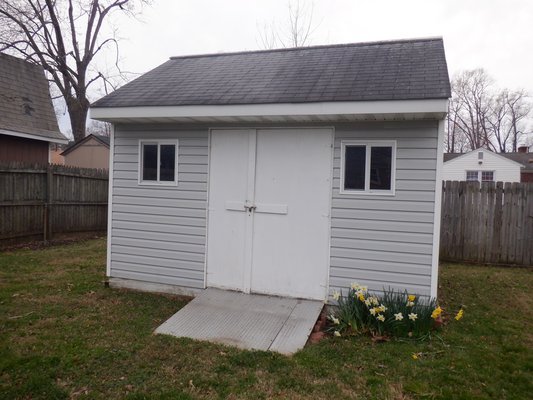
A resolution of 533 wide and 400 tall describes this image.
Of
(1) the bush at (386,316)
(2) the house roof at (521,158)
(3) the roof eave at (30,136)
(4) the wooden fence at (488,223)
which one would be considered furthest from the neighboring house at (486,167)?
(1) the bush at (386,316)

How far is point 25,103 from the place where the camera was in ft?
42.4

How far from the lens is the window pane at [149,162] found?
19.6ft

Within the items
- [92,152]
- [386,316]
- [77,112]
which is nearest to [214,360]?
[386,316]

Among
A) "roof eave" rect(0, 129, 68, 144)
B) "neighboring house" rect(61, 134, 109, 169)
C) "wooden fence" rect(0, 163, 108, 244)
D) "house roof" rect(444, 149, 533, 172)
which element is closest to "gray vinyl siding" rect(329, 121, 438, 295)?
"wooden fence" rect(0, 163, 108, 244)

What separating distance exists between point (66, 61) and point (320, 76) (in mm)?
→ 18324

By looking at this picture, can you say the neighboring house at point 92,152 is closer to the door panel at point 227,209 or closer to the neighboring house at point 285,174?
the neighboring house at point 285,174

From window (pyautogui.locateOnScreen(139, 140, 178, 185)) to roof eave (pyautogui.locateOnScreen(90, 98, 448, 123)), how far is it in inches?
14.9

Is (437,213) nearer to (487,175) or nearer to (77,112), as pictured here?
(77,112)

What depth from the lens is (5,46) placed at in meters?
18.1

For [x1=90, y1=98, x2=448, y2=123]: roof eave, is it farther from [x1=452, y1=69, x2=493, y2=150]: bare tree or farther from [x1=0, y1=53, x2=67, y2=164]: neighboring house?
[x1=452, y1=69, x2=493, y2=150]: bare tree

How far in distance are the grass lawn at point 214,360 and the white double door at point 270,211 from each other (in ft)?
3.28

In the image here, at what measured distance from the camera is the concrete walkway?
4301 mm

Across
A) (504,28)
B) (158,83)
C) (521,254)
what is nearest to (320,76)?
(158,83)

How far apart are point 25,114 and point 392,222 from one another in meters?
12.0
